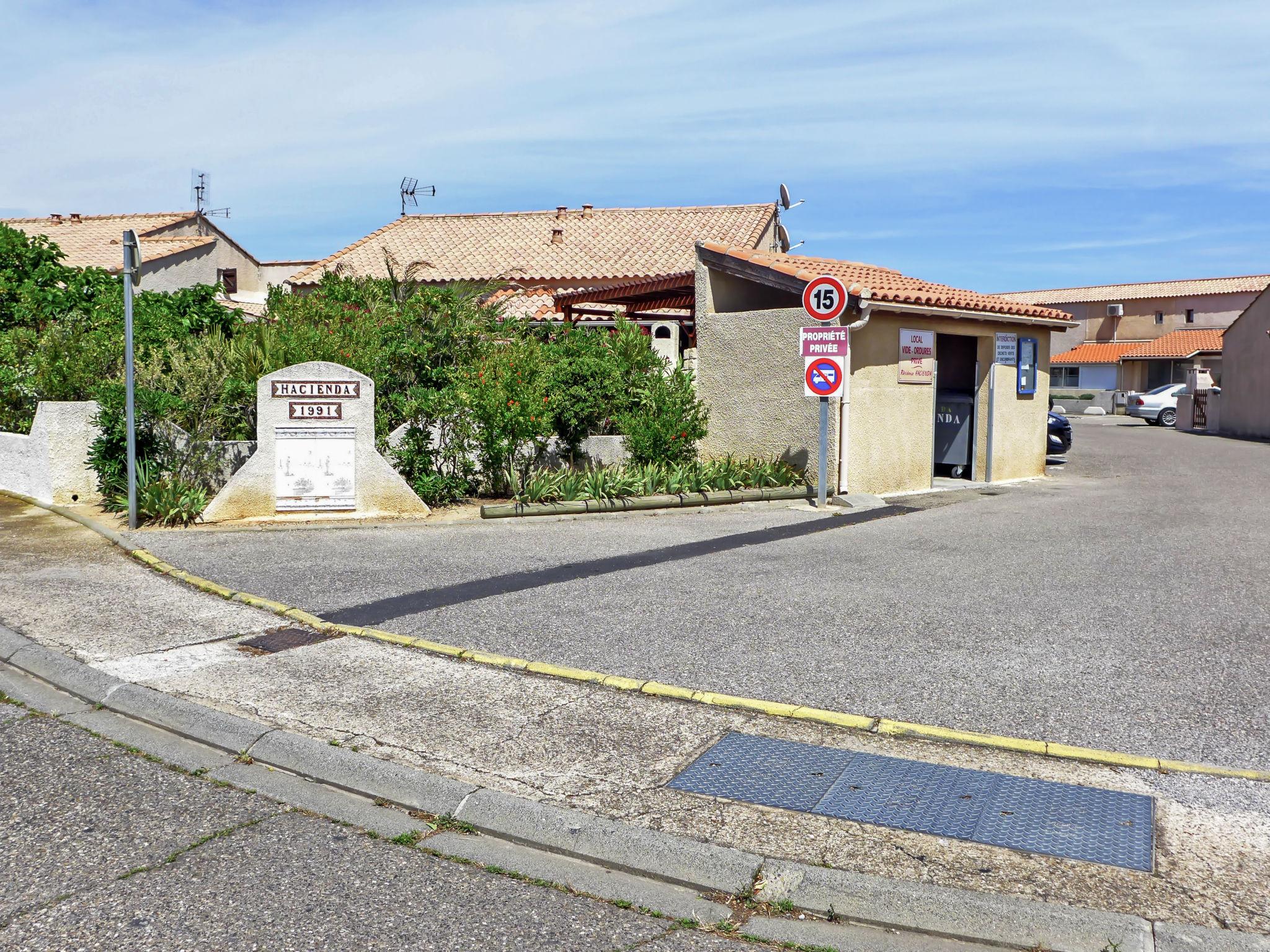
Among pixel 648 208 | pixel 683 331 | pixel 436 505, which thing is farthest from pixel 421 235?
pixel 436 505

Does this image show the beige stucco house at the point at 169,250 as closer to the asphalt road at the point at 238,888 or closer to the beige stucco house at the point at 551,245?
the beige stucco house at the point at 551,245

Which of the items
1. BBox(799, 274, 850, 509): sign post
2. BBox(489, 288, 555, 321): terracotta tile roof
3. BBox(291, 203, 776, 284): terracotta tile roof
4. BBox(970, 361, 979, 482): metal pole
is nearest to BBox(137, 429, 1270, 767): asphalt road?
BBox(799, 274, 850, 509): sign post

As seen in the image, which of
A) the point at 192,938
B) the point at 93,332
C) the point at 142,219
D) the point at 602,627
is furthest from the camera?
the point at 142,219

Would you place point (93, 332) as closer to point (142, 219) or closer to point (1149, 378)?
point (142, 219)

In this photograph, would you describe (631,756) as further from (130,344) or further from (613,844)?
(130,344)

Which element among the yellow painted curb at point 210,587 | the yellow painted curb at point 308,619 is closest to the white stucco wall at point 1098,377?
the yellow painted curb at point 210,587

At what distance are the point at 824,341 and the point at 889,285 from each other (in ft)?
10.2

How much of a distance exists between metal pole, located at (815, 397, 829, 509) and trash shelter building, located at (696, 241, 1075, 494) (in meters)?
0.58

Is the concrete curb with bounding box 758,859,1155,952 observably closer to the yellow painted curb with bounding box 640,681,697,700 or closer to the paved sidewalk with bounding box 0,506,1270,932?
the paved sidewalk with bounding box 0,506,1270,932

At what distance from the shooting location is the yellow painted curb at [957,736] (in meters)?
5.00

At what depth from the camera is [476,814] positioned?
434 cm

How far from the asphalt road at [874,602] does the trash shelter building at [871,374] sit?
1.63 metres

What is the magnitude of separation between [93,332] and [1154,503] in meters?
14.2

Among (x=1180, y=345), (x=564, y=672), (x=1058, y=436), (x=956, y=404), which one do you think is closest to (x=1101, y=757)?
(x=564, y=672)
